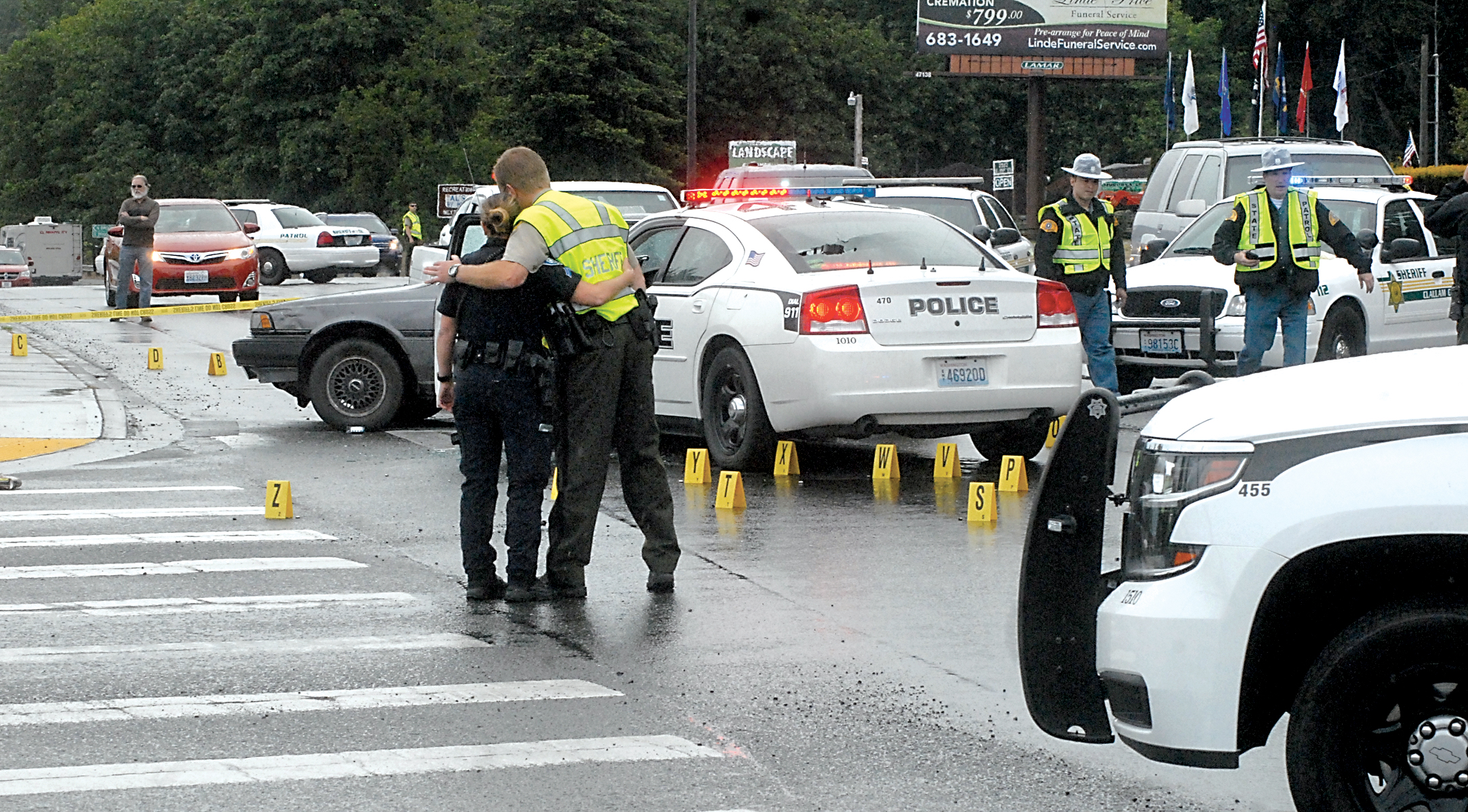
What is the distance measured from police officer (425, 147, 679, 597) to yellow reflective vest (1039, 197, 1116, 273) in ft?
Answer: 21.0

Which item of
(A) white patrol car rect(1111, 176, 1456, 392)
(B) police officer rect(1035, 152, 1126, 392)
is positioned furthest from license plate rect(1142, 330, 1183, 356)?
(B) police officer rect(1035, 152, 1126, 392)

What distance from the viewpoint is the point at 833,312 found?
35.8ft

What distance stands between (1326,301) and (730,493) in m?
6.80

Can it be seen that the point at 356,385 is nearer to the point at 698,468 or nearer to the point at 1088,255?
the point at 698,468

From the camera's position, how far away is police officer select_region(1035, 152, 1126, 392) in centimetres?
1395

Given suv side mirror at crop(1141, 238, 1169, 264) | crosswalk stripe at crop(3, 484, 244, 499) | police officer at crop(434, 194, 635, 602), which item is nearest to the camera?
police officer at crop(434, 194, 635, 602)

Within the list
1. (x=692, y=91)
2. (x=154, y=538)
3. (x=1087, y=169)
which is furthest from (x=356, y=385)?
(x=692, y=91)

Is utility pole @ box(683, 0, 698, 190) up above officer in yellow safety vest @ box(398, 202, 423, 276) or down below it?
above

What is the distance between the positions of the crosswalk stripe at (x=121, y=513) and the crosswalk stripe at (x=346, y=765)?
16.4 feet

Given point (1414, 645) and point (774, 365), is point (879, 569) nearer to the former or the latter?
point (774, 365)

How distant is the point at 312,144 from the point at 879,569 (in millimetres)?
65923

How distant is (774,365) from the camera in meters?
11.1

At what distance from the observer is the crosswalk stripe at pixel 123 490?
442 inches

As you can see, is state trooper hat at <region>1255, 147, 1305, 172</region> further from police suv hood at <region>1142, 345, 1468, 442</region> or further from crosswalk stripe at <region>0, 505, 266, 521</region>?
police suv hood at <region>1142, 345, 1468, 442</region>
